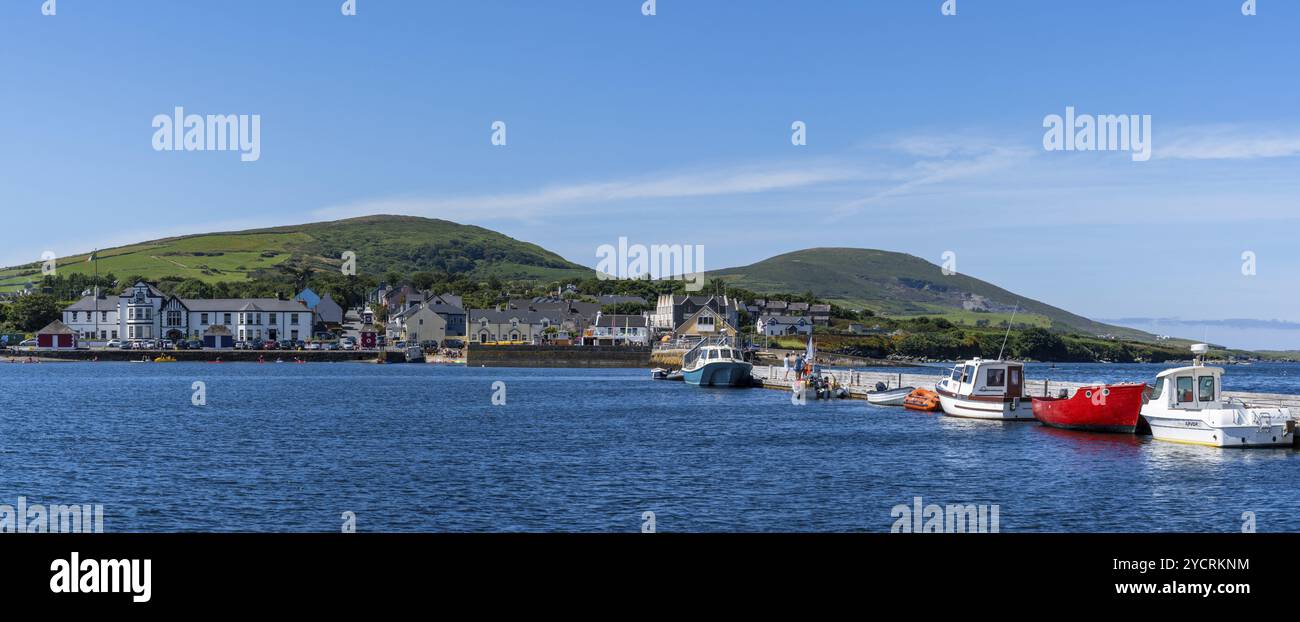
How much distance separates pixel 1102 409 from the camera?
4494cm

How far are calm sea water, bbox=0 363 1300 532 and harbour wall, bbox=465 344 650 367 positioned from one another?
9019cm

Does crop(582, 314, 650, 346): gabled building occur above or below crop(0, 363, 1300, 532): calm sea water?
above

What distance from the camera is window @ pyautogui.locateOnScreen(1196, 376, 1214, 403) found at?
41000 millimetres

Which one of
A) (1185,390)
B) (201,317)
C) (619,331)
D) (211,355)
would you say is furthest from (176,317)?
(1185,390)

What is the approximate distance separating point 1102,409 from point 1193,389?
418cm

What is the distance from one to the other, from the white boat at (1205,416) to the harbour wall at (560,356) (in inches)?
4532

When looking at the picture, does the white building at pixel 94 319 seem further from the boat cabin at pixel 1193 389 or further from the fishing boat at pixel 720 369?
the boat cabin at pixel 1193 389

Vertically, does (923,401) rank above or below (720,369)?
below

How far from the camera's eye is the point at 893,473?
113ft

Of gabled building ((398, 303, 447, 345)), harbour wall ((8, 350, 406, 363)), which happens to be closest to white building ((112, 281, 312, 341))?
harbour wall ((8, 350, 406, 363))

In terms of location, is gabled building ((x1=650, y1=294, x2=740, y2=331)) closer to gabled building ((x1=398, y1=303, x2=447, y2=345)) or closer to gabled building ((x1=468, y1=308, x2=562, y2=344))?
gabled building ((x1=468, y1=308, x2=562, y2=344))

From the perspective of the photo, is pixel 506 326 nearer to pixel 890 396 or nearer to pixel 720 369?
pixel 720 369
